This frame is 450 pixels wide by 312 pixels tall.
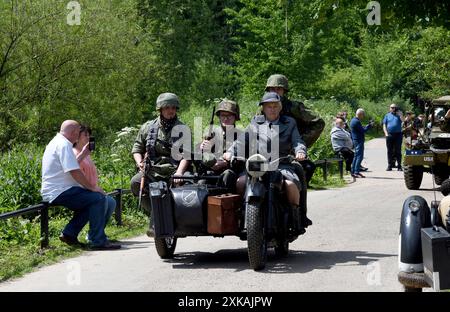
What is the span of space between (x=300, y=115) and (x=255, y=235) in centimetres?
219

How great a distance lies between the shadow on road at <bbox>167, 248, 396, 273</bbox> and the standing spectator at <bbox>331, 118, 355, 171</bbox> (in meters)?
13.5

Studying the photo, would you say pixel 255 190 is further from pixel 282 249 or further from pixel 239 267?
pixel 282 249

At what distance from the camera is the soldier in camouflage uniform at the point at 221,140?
10.8 metres

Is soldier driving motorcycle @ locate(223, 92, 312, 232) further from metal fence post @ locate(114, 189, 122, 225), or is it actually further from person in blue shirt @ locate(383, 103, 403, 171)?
person in blue shirt @ locate(383, 103, 403, 171)

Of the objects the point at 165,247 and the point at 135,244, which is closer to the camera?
the point at 165,247

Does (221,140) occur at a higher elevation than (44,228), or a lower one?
higher

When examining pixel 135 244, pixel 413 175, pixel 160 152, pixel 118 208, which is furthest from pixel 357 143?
pixel 160 152

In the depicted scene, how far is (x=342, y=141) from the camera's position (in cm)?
2480

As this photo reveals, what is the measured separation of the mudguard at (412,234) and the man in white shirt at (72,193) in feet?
17.4

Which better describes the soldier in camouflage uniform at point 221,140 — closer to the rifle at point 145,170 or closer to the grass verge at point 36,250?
the rifle at point 145,170

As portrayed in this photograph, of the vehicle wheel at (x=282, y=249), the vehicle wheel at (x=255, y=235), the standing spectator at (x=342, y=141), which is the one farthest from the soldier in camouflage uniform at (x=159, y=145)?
the standing spectator at (x=342, y=141)
